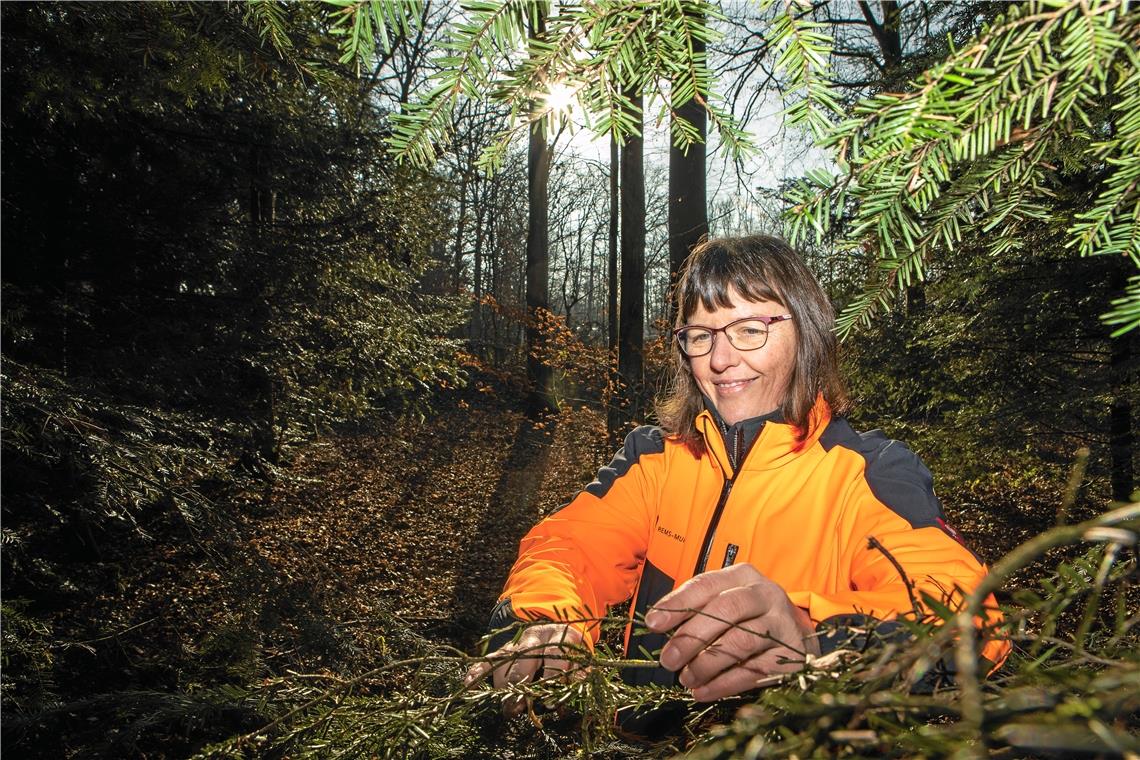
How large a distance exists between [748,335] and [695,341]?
175 millimetres

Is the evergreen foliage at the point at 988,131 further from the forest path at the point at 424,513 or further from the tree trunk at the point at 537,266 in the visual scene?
the tree trunk at the point at 537,266

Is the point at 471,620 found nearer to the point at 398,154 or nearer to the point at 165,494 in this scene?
the point at 165,494

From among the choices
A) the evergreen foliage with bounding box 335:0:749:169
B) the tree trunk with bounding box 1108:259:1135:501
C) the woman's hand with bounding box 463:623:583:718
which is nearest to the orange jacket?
the woman's hand with bounding box 463:623:583:718

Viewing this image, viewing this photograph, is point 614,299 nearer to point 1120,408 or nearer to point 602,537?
point 1120,408

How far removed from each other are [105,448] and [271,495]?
6439 mm

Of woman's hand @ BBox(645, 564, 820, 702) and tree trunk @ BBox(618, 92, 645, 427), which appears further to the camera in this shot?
tree trunk @ BBox(618, 92, 645, 427)

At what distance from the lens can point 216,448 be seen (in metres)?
6.75

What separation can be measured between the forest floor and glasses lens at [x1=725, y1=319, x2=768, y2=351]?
3.95 ft

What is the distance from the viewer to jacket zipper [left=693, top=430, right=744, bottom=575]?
1.79 meters

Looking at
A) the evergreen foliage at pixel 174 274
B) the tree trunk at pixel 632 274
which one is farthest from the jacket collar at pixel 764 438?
the tree trunk at pixel 632 274

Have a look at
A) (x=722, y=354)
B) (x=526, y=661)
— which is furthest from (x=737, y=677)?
(x=722, y=354)

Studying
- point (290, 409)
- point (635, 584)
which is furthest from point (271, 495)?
point (635, 584)

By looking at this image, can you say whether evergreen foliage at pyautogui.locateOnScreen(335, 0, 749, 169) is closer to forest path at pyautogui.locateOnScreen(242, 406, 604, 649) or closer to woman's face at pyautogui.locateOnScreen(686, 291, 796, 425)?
woman's face at pyautogui.locateOnScreen(686, 291, 796, 425)

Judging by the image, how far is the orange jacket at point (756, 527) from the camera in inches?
Result: 54.7
